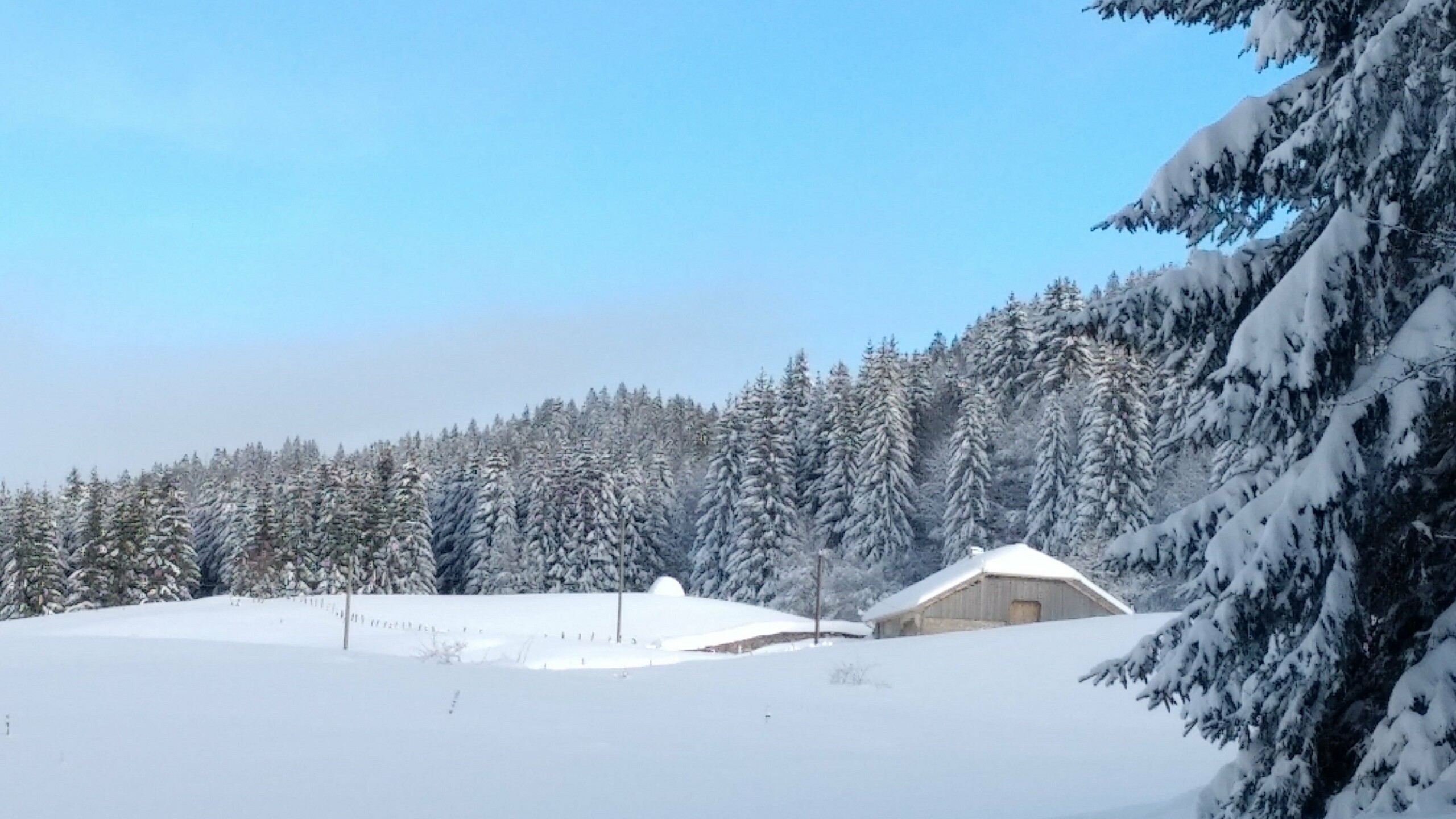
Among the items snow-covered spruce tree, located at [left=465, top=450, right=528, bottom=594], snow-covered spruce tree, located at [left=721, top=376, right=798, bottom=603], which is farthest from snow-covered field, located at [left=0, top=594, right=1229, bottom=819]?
snow-covered spruce tree, located at [left=465, top=450, right=528, bottom=594]

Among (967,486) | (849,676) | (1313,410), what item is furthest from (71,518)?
(1313,410)

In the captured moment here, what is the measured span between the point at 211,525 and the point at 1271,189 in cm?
10421

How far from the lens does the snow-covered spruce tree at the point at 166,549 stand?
255 ft

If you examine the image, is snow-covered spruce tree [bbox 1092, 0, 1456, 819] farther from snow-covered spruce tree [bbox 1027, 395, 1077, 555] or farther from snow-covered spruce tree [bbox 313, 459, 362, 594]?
snow-covered spruce tree [bbox 313, 459, 362, 594]

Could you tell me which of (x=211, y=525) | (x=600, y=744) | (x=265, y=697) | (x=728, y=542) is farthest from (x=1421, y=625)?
(x=211, y=525)

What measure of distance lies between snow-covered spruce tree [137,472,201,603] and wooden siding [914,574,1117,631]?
51.0m

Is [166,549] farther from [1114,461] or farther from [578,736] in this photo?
[578,736]

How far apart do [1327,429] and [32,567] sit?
83.8 meters

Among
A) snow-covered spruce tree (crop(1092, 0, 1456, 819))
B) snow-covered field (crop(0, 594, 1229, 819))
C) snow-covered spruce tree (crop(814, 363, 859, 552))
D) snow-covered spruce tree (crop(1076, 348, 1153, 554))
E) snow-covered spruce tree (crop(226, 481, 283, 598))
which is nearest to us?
snow-covered spruce tree (crop(1092, 0, 1456, 819))

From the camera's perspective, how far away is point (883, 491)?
7069cm

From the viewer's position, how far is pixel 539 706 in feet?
68.9

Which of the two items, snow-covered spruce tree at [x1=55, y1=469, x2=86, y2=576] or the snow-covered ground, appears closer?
the snow-covered ground

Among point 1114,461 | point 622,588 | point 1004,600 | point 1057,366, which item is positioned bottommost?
point 1004,600

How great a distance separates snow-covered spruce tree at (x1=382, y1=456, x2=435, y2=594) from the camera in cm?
8256
